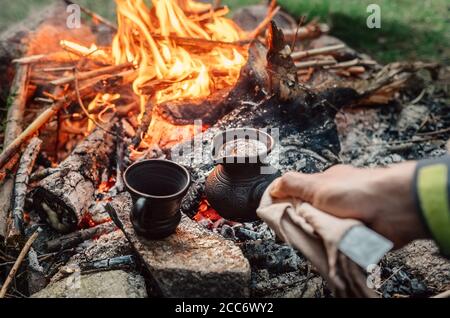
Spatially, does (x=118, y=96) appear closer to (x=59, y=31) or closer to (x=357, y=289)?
(x=59, y=31)

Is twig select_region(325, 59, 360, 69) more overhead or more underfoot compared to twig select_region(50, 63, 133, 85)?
more underfoot

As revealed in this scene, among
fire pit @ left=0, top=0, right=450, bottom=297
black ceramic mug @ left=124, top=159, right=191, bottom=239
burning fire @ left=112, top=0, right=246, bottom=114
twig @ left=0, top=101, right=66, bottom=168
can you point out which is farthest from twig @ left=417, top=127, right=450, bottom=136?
twig @ left=0, top=101, right=66, bottom=168

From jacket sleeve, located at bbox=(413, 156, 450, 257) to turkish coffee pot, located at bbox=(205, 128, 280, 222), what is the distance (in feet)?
3.90

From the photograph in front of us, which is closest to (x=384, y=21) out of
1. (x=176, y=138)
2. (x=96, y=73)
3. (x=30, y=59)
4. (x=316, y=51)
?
(x=316, y=51)

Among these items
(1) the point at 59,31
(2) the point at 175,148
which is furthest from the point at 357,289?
(1) the point at 59,31

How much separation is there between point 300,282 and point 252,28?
14.5ft

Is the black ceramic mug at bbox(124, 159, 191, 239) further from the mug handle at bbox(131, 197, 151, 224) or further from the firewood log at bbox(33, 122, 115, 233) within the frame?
the firewood log at bbox(33, 122, 115, 233)

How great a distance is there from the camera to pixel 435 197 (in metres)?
2.14

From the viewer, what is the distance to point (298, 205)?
2.65 m

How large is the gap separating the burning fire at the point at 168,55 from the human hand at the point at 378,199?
228cm

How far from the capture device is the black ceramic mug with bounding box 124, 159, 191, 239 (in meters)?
2.82

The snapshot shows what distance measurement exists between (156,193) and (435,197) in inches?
71.4

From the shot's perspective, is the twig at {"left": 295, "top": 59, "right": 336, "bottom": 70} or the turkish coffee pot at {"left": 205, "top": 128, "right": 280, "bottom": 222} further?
the twig at {"left": 295, "top": 59, "right": 336, "bottom": 70}

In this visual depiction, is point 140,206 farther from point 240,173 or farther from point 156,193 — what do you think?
point 240,173
